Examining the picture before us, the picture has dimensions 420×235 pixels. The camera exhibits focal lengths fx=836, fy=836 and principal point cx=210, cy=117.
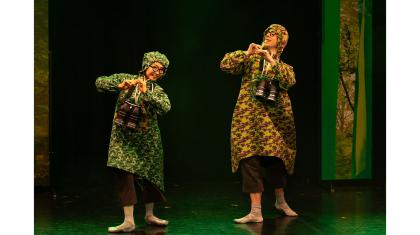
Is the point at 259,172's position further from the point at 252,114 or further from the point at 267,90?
the point at 267,90

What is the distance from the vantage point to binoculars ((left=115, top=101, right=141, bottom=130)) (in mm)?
5172

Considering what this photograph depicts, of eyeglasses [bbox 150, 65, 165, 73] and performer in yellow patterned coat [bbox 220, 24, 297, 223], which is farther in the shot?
performer in yellow patterned coat [bbox 220, 24, 297, 223]

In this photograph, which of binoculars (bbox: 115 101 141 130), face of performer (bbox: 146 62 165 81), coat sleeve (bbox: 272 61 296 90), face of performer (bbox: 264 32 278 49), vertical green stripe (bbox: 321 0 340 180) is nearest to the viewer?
binoculars (bbox: 115 101 141 130)

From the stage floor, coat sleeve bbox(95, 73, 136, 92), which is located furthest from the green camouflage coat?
the stage floor

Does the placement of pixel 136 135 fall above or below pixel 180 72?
below

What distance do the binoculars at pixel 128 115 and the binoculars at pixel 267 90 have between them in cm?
87

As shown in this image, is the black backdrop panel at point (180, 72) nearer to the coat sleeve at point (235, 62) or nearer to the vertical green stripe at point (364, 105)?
the vertical green stripe at point (364, 105)

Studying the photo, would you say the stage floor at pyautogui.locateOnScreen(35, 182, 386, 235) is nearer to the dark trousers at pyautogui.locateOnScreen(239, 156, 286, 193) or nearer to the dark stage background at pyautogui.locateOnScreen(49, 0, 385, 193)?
the dark trousers at pyautogui.locateOnScreen(239, 156, 286, 193)

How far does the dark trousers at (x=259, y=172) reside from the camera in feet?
18.5

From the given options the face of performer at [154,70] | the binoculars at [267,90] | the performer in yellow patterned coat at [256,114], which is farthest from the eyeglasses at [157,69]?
the binoculars at [267,90]

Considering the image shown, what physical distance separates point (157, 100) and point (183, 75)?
2.49 m

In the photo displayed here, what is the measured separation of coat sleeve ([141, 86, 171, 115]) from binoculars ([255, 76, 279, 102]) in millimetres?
683

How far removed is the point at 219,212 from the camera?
6.02 meters

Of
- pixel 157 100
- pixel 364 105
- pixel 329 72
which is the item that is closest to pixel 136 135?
pixel 157 100
